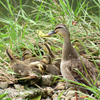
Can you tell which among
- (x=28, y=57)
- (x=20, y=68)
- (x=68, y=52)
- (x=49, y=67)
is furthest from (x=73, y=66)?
(x=28, y=57)

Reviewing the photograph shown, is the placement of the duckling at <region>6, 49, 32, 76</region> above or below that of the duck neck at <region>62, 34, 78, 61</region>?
below

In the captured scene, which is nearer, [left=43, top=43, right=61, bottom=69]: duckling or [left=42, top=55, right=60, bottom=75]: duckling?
[left=42, top=55, right=60, bottom=75]: duckling

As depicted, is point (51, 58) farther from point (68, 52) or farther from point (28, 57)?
point (68, 52)

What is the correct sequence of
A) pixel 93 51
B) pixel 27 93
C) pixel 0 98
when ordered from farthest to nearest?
pixel 93 51, pixel 27 93, pixel 0 98

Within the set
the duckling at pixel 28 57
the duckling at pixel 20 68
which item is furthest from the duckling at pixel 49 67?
the duckling at pixel 20 68

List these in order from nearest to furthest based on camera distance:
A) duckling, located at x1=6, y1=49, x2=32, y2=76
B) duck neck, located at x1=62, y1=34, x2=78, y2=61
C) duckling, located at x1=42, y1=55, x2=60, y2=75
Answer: duck neck, located at x1=62, y1=34, x2=78, y2=61 → duckling, located at x1=6, y1=49, x2=32, y2=76 → duckling, located at x1=42, y1=55, x2=60, y2=75

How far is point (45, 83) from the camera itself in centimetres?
338

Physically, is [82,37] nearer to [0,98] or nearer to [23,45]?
[23,45]

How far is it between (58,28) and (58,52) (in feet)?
2.63

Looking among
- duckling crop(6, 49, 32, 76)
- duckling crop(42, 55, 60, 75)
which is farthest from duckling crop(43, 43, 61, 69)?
duckling crop(6, 49, 32, 76)

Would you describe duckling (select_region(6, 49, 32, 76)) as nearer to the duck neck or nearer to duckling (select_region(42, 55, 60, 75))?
duckling (select_region(42, 55, 60, 75))

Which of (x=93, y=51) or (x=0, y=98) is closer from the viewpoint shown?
(x=0, y=98)

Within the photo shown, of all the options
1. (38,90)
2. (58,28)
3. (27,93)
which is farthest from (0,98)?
(58,28)

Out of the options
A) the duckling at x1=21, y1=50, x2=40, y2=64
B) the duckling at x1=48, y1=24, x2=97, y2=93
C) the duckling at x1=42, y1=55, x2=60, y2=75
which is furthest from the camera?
the duckling at x1=21, y1=50, x2=40, y2=64
